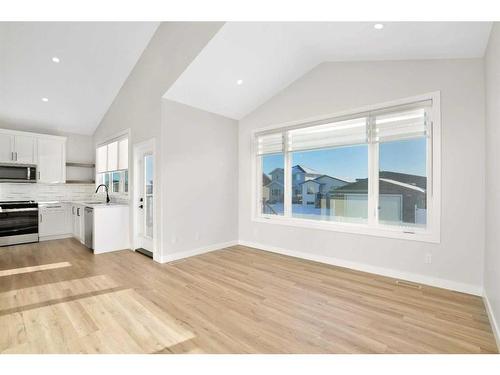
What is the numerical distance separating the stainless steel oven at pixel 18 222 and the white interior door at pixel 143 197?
2592mm

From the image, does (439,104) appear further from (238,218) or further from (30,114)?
(30,114)

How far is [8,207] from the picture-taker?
5.09m

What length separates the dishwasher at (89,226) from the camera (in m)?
4.67

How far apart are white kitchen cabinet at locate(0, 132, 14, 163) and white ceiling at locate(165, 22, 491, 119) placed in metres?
4.05

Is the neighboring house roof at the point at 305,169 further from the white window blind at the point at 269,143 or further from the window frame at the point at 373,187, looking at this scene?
the white window blind at the point at 269,143

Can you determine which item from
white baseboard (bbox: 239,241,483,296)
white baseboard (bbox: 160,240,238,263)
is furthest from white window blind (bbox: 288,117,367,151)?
white baseboard (bbox: 160,240,238,263)

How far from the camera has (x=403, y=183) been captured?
340 centimetres

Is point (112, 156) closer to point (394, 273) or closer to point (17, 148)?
point (17, 148)

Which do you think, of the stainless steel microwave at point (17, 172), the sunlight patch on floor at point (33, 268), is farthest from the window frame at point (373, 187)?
the stainless steel microwave at point (17, 172)

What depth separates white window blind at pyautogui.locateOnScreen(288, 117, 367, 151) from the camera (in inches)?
148

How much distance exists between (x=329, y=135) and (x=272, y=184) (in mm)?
1465
